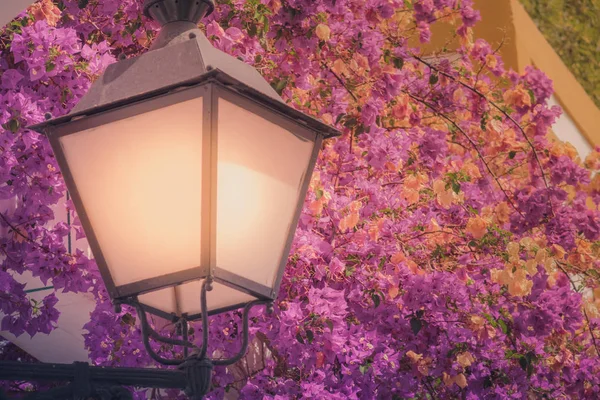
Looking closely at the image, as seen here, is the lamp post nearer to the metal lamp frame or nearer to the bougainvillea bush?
the metal lamp frame

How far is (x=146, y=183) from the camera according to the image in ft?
8.21

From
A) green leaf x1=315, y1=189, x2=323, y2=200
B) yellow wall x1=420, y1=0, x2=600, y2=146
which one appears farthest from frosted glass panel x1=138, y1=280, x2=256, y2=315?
yellow wall x1=420, y1=0, x2=600, y2=146

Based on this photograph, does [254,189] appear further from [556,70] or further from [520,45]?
[556,70]

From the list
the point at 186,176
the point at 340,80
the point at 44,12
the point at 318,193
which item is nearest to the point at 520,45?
the point at 340,80

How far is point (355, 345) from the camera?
5.53 meters

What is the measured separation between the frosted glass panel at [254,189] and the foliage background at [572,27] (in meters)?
11.7

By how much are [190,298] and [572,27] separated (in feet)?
39.8

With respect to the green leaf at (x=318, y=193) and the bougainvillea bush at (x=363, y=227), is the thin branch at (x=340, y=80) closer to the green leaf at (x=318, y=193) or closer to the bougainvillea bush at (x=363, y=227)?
the bougainvillea bush at (x=363, y=227)

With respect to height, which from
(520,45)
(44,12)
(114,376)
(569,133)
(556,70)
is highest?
(556,70)

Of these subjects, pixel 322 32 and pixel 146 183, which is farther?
pixel 322 32

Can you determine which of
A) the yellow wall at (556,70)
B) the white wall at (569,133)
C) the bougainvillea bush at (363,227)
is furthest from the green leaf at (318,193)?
the white wall at (569,133)

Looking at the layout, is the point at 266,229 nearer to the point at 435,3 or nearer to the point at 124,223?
the point at 124,223

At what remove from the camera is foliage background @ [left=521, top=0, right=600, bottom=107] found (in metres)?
14.0

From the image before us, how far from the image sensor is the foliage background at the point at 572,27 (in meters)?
14.0
